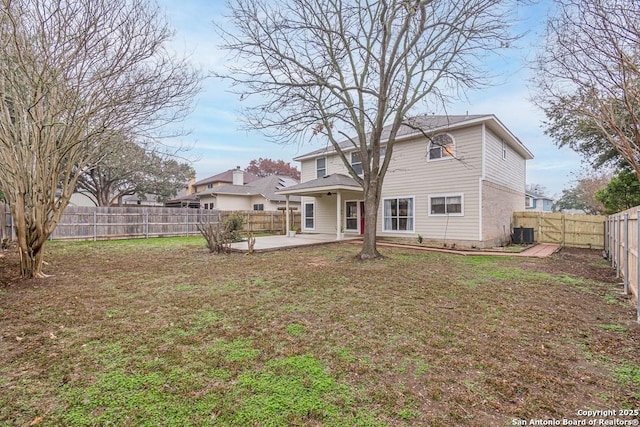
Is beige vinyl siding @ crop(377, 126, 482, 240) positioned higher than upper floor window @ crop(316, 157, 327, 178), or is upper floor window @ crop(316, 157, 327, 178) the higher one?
upper floor window @ crop(316, 157, 327, 178)

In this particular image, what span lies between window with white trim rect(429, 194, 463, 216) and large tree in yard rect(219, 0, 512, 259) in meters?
4.32

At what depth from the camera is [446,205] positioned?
13.0 meters

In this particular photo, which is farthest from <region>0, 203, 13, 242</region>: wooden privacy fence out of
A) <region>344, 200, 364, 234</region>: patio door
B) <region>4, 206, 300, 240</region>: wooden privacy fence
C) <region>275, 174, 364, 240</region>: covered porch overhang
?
<region>344, 200, 364, 234</region>: patio door

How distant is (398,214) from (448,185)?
2.68 m

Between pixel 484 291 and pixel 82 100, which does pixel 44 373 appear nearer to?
pixel 82 100

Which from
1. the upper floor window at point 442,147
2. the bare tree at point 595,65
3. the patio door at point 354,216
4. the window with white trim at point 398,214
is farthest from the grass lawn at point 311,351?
the patio door at point 354,216

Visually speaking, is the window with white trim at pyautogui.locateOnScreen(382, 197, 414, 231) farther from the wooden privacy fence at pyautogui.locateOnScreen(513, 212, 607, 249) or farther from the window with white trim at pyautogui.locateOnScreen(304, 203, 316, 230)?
the wooden privacy fence at pyautogui.locateOnScreen(513, 212, 607, 249)

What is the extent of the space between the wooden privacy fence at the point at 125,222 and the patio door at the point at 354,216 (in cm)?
539

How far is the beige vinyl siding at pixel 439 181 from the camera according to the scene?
40.0ft

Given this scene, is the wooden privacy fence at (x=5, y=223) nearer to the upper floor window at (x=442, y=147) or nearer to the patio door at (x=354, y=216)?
the patio door at (x=354, y=216)

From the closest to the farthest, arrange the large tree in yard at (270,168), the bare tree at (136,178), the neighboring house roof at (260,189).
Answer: the bare tree at (136,178), the neighboring house roof at (260,189), the large tree in yard at (270,168)

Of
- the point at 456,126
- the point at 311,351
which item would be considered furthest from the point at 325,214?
the point at 311,351

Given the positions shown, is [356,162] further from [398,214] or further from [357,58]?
[357,58]

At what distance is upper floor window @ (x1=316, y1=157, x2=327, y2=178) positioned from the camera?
1780 cm
